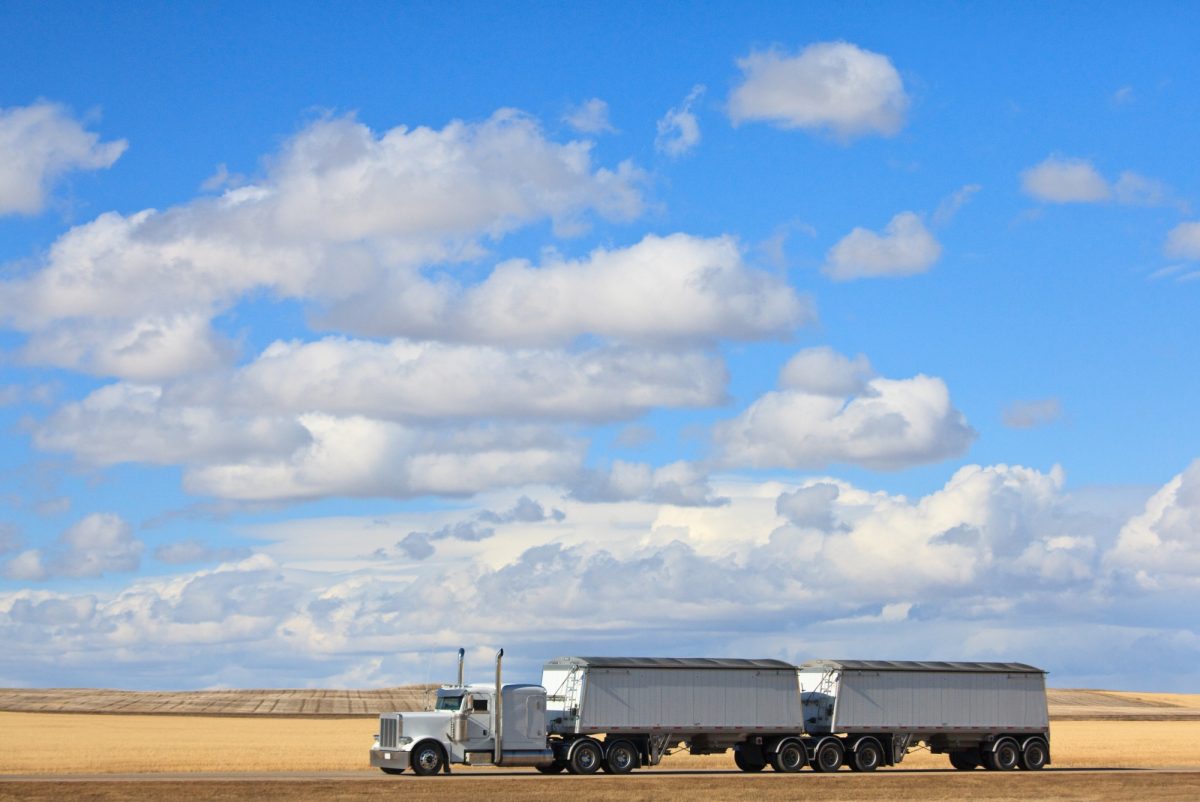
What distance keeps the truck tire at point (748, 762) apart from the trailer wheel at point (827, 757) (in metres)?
1.86

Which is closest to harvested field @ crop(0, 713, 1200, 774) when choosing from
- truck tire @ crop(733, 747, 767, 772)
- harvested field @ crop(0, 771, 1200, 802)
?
truck tire @ crop(733, 747, 767, 772)

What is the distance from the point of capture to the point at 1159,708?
152m

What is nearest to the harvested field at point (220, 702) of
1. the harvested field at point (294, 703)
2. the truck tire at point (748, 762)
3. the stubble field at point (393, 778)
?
the harvested field at point (294, 703)

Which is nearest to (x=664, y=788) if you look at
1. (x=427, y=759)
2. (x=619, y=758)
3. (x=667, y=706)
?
(x=619, y=758)

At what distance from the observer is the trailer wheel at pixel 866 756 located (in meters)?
52.4

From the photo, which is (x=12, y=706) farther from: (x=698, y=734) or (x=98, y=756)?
(x=698, y=734)

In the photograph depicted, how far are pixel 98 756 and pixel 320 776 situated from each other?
18.7 meters

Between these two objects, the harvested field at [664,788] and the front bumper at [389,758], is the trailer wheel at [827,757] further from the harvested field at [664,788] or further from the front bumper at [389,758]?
the front bumper at [389,758]

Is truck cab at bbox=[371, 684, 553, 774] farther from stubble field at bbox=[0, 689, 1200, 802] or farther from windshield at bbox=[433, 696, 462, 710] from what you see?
stubble field at bbox=[0, 689, 1200, 802]

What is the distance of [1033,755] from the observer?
54875 mm

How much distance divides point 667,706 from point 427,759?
850cm

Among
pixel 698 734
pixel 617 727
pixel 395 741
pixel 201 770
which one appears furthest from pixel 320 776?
pixel 698 734

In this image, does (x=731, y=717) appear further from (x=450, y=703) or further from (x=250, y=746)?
(x=250, y=746)

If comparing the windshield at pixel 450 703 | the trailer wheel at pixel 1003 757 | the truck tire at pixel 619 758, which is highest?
the windshield at pixel 450 703
